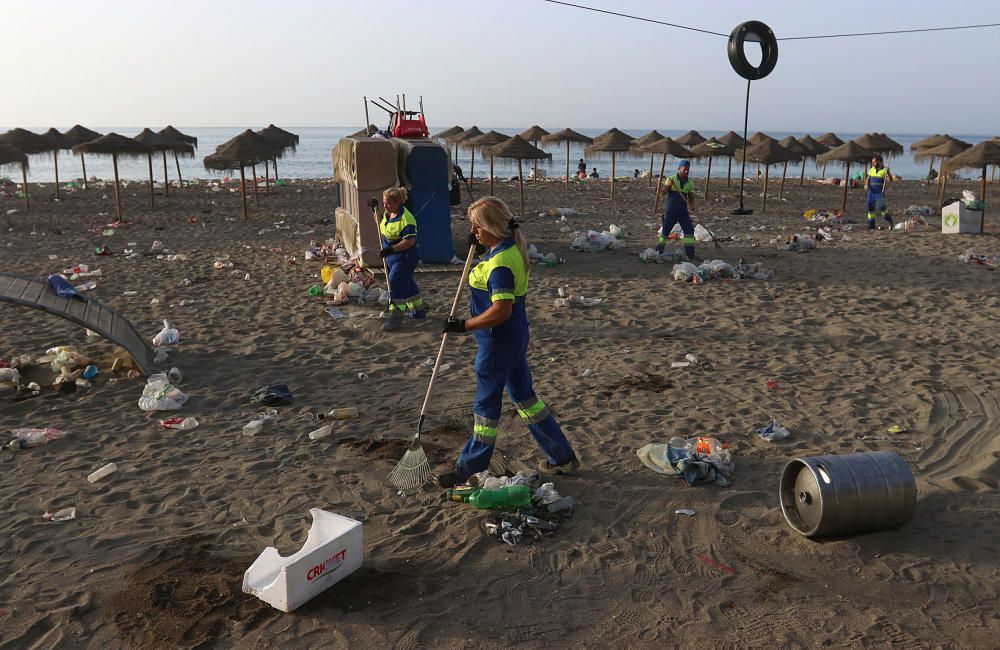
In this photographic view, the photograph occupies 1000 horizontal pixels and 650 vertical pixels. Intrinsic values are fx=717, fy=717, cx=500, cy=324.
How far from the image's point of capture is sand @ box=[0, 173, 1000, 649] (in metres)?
3.11

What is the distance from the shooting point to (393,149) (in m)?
10.3

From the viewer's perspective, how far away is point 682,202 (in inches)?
440

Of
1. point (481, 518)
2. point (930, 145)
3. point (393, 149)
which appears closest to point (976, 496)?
point (481, 518)

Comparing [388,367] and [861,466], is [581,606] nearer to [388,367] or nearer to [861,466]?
[861,466]

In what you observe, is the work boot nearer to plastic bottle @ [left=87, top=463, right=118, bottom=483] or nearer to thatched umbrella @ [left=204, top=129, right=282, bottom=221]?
plastic bottle @ [left=87, top=463, right=118, bottom=483]

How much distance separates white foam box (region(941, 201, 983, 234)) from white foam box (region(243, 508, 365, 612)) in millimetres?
13945

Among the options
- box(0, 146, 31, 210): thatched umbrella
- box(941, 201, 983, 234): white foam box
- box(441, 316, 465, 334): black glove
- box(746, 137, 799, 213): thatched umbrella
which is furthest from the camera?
box(0, 146, 31, 210): thatched umbrella

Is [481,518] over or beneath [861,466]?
beneath

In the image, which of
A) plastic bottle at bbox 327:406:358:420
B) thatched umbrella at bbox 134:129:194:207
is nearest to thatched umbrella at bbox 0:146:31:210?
thatched umbrella at bbox 134:129:194:207

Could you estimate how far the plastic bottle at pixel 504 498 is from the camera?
155 inches

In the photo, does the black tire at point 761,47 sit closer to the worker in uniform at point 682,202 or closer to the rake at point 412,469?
the worker in uniform at point 682,202

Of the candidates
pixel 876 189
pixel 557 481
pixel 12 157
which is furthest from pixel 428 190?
pixel 12 157

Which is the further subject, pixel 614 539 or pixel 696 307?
pixel 696 307

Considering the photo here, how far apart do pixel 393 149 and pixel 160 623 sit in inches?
323
